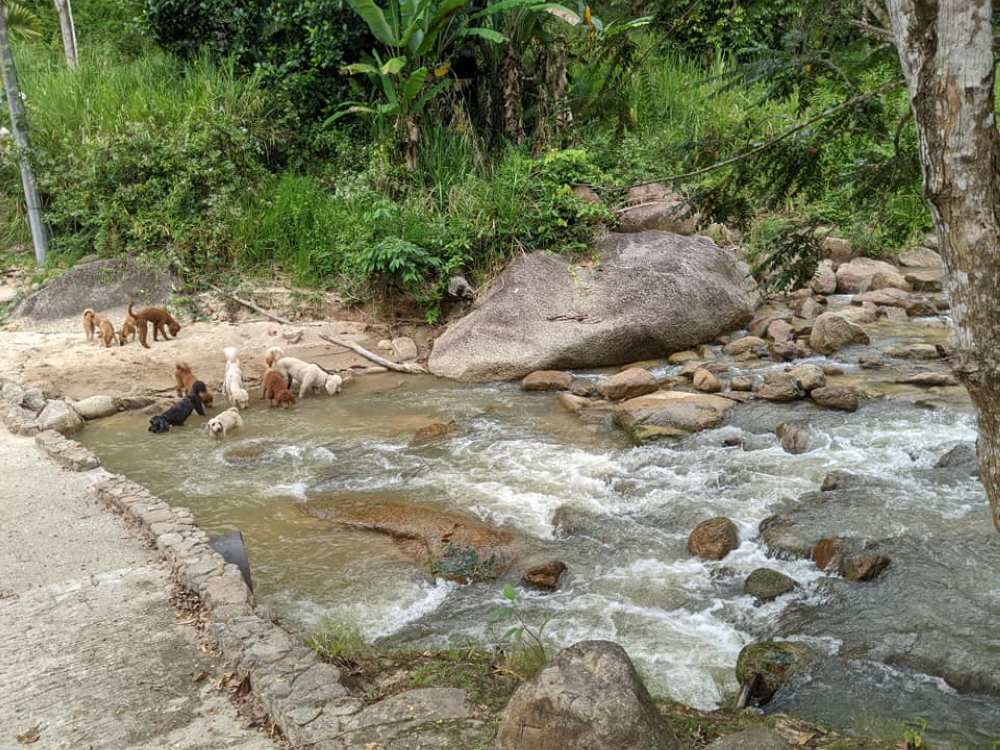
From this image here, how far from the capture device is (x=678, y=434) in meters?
8.30

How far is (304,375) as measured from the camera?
32.8 ft

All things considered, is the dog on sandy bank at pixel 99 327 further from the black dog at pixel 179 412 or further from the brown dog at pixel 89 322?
the black dog at pixel 179 412

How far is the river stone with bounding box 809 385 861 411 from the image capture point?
28.3 ft

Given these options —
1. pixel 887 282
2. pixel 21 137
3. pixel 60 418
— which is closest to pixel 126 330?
pixel 60 418

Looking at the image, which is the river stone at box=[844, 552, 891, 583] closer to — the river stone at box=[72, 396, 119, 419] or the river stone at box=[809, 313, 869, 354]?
the river stone at box=[809, 313, 869, 354]

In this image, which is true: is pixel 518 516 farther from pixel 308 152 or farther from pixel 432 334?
pixel 308 152

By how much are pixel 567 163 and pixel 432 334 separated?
Result: 3187 millimetres

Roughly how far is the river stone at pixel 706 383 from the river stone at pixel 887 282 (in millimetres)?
5331

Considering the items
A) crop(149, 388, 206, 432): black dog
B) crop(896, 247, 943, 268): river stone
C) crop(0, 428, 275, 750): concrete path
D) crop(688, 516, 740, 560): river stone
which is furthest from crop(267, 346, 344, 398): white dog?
crop(896, 247, 943, 268): river stone

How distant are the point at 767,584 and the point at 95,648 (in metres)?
3.84

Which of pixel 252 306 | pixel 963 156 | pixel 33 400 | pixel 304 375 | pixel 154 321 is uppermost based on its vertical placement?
pixel 963 156

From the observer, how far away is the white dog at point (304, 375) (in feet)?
32.9

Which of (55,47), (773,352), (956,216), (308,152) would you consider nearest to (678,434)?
(773,352)

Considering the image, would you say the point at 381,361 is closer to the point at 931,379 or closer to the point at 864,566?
the point at 931,379
